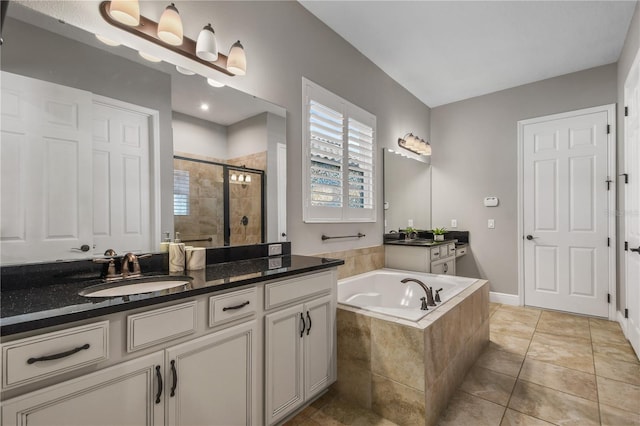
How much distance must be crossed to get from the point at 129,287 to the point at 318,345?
105 cm

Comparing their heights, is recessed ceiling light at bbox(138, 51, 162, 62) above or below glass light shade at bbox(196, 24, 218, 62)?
below

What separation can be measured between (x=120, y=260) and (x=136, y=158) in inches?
20.0

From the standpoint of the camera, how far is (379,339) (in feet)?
5.90

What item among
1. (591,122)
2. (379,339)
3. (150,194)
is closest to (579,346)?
(379,339)

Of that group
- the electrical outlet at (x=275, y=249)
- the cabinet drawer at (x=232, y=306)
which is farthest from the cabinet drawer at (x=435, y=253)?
the cabinet drawer at (x=232, y=306)

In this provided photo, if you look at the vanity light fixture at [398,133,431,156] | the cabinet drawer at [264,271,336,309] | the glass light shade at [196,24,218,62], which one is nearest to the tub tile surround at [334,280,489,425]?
the cabinet drawer at [264,271,336,309]

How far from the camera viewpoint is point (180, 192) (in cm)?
170

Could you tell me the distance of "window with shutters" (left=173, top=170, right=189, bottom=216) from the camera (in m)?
1.68

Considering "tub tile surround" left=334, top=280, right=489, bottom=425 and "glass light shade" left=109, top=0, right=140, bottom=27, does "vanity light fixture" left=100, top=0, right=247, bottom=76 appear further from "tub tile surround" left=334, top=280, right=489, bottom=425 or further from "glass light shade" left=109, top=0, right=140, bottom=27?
"tub tile surround" left=334, top=280, right=489, bottom=425

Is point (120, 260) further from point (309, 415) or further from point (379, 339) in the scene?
point (379, 339)

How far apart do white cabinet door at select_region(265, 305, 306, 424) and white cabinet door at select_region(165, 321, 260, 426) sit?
0.28 ft

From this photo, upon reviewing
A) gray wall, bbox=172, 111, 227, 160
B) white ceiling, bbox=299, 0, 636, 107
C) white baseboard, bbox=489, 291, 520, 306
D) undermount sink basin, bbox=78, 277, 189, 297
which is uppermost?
white ceiling, bbox=299, 0, 636, 107

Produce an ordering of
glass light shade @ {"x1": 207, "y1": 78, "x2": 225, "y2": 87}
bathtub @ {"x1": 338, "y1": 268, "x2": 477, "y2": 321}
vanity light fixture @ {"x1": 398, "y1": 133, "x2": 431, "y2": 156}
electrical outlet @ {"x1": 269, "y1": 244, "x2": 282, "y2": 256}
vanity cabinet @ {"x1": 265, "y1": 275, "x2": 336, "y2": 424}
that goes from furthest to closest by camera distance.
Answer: vanity light fixture @ {"x1": 398, "y1": 133, "x2": 431, "y2": 156} → bathtub @ {"x1": 338, "y1": 268, "x2": 477, "y2": 321} → electrical outlet @ {"x1": 269, "y1": 244, "x2": 282, "y2": 256} → glass light shade @ {"x1": 207, "y1": 78, "x2": 225, "y2": 87} → vanity cabinet @ {"x1": 265, "y1": 275, "x2": 336, "y2": 424}

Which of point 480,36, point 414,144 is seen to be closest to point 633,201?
point 480,36
